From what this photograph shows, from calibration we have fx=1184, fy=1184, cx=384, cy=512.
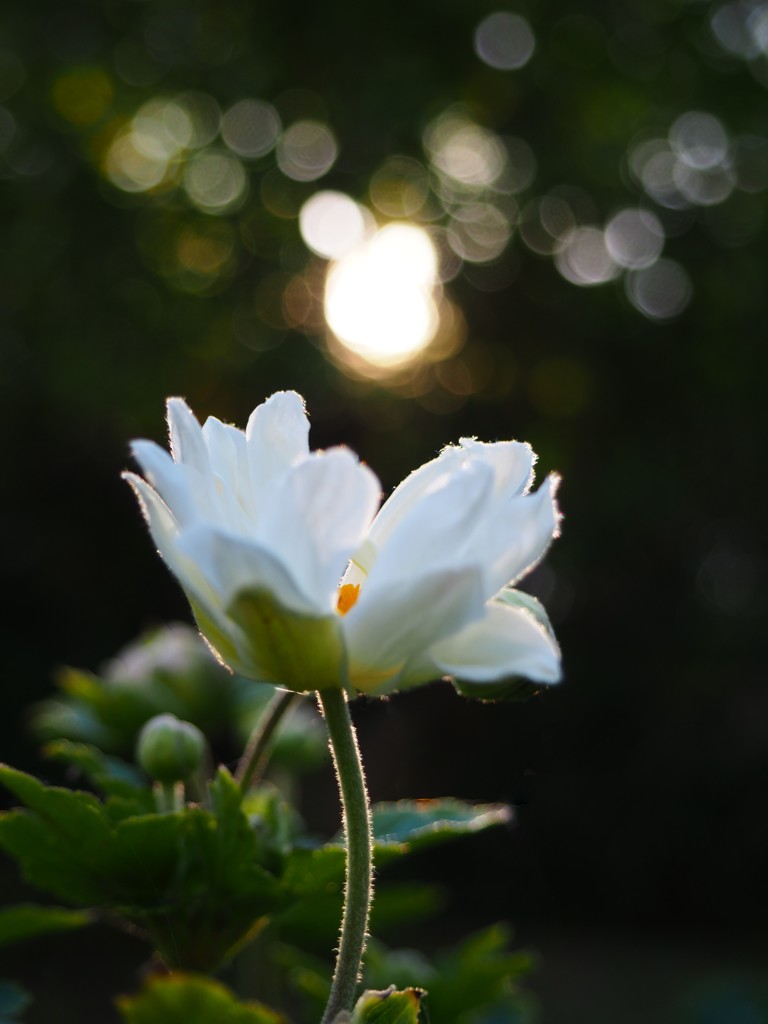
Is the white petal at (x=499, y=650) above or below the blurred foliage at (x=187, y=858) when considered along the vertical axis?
above

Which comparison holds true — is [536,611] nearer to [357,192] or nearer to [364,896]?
[364,896]

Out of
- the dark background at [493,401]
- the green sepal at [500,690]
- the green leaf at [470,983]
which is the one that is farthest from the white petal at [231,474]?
the dark background at [493,401]

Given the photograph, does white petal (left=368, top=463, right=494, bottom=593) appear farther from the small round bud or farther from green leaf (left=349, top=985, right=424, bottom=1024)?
the small round bud

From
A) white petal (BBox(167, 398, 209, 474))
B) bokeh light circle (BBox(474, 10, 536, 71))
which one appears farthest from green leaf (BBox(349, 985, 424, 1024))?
bokeh light circle (BBox(474, 10, 536, 71))

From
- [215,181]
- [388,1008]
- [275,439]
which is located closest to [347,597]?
[275,439]

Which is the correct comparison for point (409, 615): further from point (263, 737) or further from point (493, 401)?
point (493, 401)

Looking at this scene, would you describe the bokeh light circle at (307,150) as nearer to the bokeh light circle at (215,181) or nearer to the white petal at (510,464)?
the bokeh light circle at (215,181)

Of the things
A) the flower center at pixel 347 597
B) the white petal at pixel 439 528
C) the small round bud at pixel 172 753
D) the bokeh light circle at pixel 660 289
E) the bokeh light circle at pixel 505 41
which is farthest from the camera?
the bokeh light circle at pixel 660 289
